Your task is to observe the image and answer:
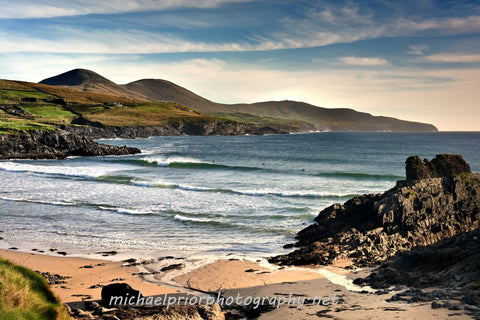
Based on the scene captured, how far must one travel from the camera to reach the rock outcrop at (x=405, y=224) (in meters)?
15.6

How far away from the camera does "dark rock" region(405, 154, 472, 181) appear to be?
19.3 metres

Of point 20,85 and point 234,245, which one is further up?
point 20,85

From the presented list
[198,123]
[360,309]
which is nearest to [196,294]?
[360,309]

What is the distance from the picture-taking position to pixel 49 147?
72.4 meters

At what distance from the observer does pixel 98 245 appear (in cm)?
1927

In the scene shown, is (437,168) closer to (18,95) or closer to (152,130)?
(152,130)

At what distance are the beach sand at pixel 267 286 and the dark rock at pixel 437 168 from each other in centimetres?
766

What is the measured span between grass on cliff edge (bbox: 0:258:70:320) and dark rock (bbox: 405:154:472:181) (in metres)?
16.9

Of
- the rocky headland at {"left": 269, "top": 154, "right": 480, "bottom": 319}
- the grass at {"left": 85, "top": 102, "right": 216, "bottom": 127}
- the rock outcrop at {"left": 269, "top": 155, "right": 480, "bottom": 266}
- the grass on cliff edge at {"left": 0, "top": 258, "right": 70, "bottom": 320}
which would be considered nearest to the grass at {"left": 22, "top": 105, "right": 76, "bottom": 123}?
the grass at {"left": 85, "top": 102, "right": 216, "bottom": 127}

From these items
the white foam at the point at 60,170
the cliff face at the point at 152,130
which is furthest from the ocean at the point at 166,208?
the cliff face at the point at 152,130

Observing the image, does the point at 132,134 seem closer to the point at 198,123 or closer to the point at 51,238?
the point at 198,123

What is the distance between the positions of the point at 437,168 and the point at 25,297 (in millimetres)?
18836

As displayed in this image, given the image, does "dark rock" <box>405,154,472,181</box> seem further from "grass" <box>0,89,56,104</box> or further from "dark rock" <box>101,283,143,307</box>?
"grass" <box>0,89,56,104</box>

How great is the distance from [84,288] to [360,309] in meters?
8.98
